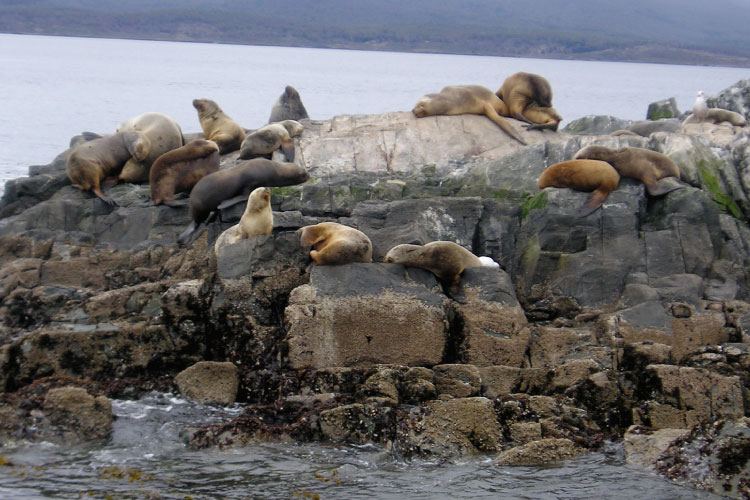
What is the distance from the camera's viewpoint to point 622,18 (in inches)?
7456

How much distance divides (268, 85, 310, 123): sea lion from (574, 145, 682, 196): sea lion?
6229 millimetres

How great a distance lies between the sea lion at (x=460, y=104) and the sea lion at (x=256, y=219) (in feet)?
13.6

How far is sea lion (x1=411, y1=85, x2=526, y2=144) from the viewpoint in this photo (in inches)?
520

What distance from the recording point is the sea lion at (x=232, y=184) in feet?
35.7

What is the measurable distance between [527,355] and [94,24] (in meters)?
112

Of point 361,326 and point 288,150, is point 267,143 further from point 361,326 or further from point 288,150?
point 361,326

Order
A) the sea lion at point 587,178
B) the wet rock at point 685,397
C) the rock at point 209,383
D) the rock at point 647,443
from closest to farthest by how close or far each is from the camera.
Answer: the rock at point 647,443, the wet rock at point 685,397, the rock at point 209,383, the sea lion at point 587,178

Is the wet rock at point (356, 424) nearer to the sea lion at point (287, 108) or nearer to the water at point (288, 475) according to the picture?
the water at point (288, 475)

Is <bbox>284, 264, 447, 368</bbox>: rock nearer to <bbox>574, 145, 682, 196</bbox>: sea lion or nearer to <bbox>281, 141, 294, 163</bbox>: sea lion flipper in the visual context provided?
<bbox>574, 145, 682, 196</bbox>: sea lion

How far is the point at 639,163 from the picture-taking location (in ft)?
35.1

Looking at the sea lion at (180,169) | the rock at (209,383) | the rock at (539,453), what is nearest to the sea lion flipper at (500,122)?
the sea lion at (180,169)

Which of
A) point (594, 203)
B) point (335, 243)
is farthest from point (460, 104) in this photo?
point (335, 243)

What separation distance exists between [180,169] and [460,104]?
407 cm

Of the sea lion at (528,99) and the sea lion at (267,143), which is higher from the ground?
the sea lion at (528,99)
